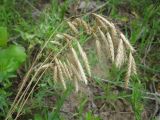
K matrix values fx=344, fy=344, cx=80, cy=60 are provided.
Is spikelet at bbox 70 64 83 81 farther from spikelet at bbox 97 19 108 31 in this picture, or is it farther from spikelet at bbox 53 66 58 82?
spikelet at bbox 97 19 108 31

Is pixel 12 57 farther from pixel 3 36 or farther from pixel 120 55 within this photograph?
pixel 120 55

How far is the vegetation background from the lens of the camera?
6.62ft

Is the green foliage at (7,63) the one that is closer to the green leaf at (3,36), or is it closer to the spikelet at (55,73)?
the green leaf at (3,36)

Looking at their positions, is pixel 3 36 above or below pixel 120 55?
above

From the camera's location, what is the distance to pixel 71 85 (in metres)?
1.99

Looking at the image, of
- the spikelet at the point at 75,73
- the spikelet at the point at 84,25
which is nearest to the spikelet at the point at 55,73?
the spikelet at the point at 75,73

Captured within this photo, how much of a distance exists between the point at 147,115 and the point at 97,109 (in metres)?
0.36

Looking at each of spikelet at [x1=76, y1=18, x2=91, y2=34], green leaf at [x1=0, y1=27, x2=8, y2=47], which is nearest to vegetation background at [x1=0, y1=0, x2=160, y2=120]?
green leaf at [x1=0, y1=27, x2=8, y2=47]

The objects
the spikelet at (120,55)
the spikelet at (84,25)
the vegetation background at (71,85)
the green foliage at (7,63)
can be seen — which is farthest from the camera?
the vegetation background at (71,85)

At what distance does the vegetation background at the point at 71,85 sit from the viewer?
2018 millimetres

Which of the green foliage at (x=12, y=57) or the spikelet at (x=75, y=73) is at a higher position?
the green foliage at (x=12, y=57)

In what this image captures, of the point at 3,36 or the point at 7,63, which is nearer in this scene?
the point at 7,63

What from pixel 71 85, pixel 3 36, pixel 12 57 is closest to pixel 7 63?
pixel 12 57

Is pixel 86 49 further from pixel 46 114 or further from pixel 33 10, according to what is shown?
pixel 46 114
